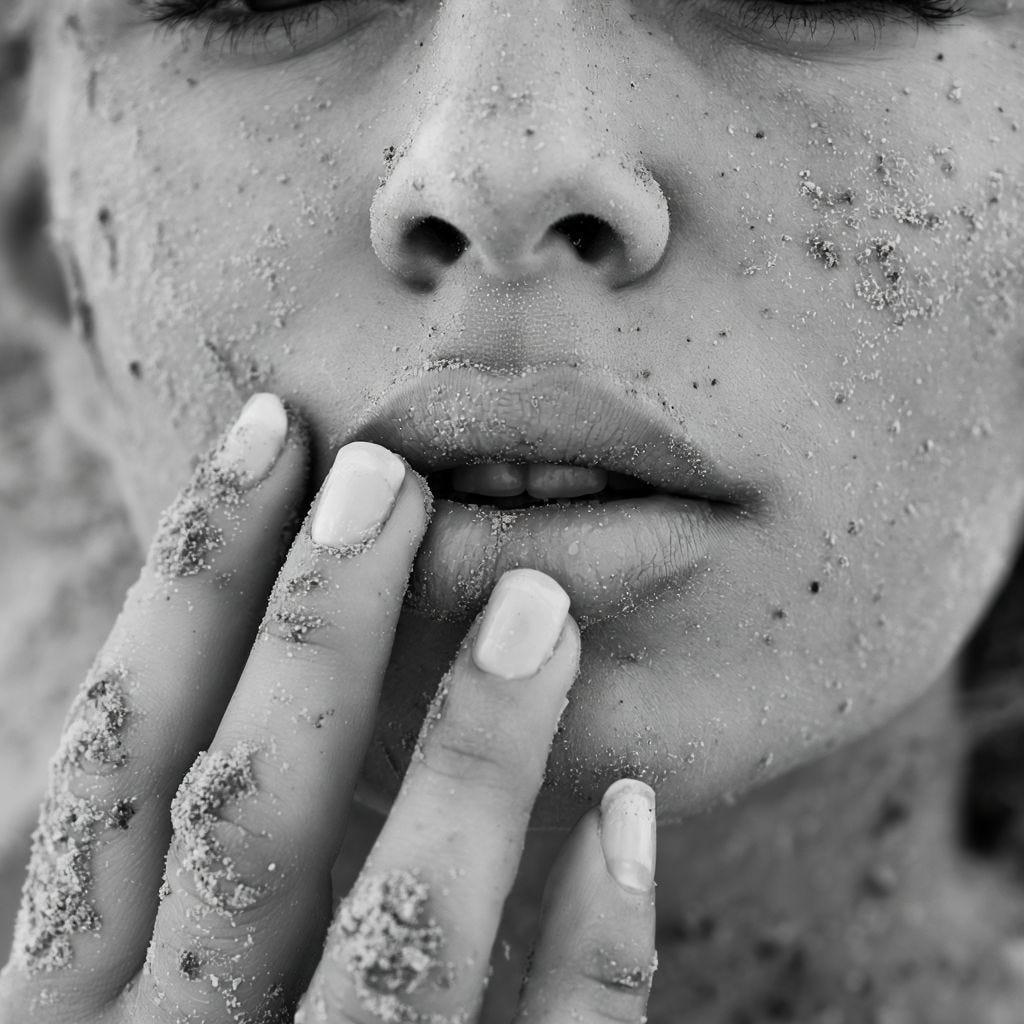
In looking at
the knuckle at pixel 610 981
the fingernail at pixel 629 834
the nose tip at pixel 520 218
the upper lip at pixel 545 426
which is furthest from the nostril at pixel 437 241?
the knuckle at pixel 610 981

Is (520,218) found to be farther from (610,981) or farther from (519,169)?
(610,981)

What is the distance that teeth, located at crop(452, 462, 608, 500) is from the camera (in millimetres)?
1093

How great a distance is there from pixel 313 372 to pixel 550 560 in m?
0.32

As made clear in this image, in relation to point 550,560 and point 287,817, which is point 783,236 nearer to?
point 550,560

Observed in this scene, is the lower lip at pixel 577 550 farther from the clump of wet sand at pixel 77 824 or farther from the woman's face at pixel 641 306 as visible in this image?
the clump of wet sand at pixel 77 824

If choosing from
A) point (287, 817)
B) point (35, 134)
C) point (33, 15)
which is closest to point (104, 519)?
point (35, 134)

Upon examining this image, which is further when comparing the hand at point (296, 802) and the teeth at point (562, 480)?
the teeth at point (562, 480)

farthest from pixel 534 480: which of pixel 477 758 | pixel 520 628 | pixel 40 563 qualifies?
pixel 40 563

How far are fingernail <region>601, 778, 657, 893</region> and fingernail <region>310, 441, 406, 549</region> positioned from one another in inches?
13.9

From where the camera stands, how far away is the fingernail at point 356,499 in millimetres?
1017

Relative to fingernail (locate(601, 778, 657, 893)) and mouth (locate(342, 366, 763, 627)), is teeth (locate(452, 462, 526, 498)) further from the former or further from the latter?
fingernail (locate(601, 778, 657, 893))

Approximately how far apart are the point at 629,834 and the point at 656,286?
1.72ft

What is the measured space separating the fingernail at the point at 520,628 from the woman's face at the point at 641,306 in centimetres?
5

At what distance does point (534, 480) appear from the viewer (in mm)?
1096
